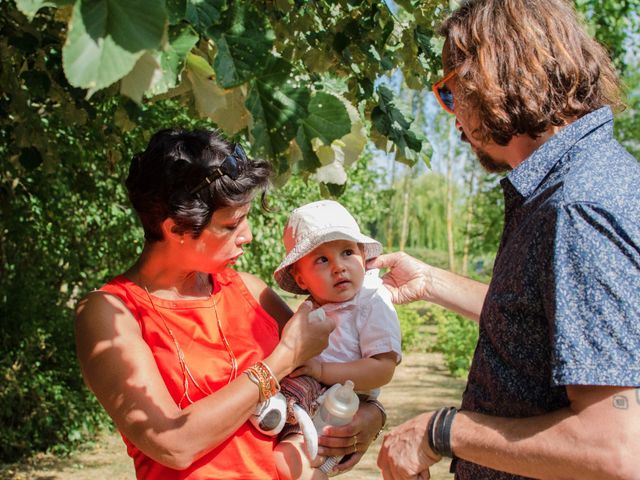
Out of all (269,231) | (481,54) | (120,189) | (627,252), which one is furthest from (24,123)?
(269,231)

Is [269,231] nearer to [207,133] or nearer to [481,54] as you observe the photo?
[207,133]

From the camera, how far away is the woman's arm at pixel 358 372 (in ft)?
7.94

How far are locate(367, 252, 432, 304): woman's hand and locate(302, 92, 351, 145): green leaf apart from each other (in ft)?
3.93

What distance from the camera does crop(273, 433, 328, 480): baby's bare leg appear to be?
89.5 inches

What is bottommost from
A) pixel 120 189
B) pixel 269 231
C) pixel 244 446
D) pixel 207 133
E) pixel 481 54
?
pixel 269 231

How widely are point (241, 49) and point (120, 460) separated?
6562 millimetres

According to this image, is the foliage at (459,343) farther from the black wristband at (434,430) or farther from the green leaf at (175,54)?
the green leaf at (175,54)

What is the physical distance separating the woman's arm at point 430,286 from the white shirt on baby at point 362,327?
158 millimetres

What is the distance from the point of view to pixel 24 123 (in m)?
3.70

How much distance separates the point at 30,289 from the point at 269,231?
2.57 metres

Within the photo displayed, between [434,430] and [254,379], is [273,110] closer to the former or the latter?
[434,430]

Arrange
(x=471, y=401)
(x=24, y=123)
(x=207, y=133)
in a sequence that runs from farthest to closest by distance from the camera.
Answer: (x=24, y=123) → (x=207, y=133) → (x=471, y=401)

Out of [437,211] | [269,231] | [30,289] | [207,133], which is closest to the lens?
[207,133]

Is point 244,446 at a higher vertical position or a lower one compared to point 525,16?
lower
